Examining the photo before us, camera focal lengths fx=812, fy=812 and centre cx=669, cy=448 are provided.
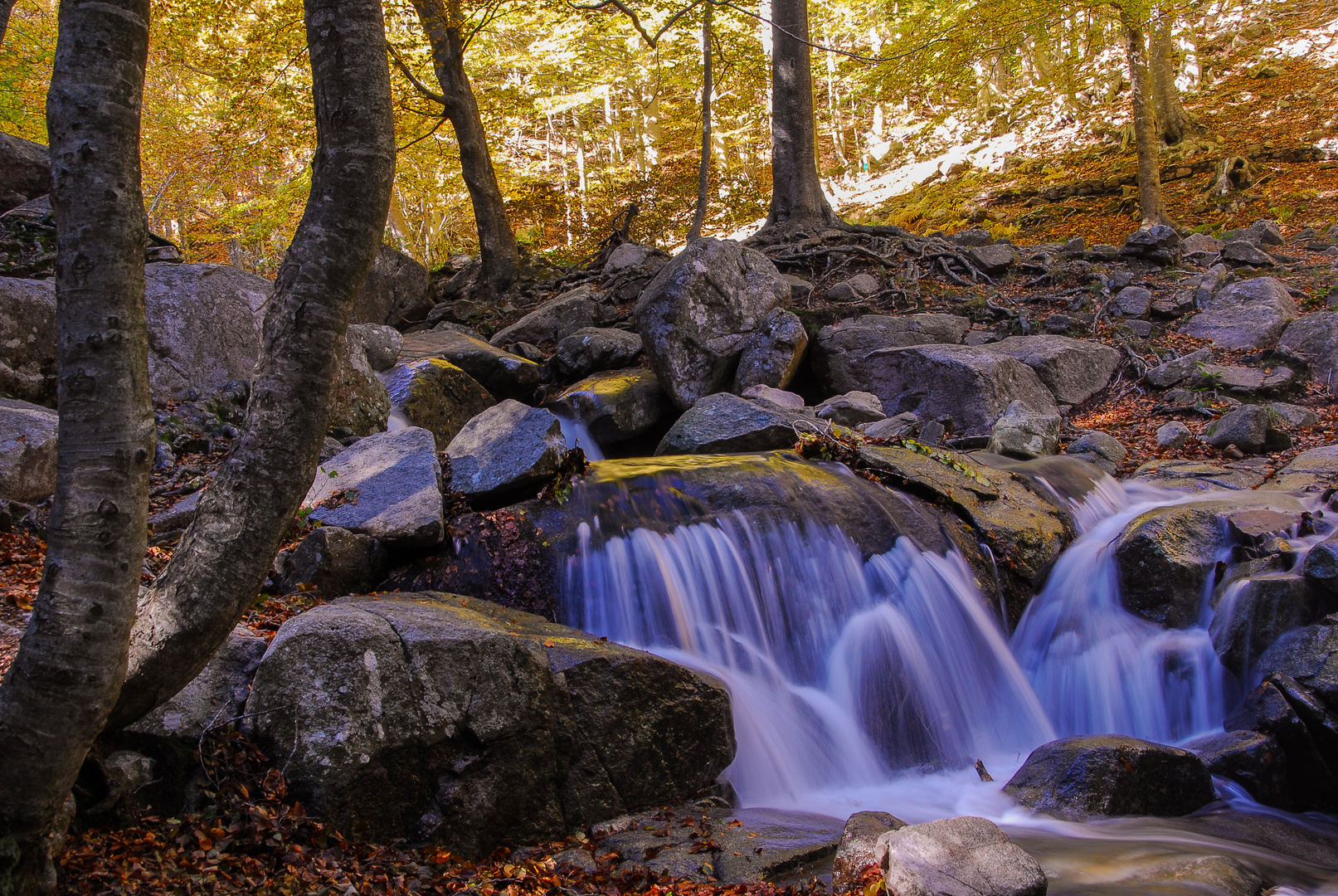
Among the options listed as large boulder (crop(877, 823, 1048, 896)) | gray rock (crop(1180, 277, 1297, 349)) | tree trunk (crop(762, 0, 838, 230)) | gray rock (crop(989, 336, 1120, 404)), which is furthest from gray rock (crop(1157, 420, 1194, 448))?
tree trunk (crop(762, 0, 838, 230))

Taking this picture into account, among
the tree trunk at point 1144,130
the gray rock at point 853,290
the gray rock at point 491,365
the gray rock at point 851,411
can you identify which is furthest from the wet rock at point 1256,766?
the tree trunk at point 1144,130

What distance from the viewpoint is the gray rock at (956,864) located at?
2930 mm

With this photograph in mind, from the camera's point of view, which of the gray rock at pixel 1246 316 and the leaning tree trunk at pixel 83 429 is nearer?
the leaning tree trunk at pixel 83 429

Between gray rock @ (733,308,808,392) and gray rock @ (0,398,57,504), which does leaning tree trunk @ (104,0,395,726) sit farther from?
gray rock @ (733,308,808,392)

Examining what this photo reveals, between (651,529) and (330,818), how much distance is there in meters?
3.36

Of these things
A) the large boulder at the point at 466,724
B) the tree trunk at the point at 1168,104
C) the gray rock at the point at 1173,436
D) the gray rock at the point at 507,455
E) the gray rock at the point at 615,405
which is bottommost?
the large boulder at the point at 466,724

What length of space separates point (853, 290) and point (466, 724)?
9673 millimetres

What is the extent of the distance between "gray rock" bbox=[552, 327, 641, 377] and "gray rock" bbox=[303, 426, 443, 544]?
4442 mm

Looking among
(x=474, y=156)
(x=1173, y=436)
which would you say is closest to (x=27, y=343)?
(x=474, y=156)

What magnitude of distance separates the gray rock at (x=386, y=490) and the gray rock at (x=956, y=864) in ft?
12.4

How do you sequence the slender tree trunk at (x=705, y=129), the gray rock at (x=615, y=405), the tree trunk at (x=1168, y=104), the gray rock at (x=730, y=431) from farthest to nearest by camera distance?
the tree trunk at (x=1168, y=104) → the slender tree trunk at (x=705, y=129) → the gray rock at (x=615, y=405) → the gray rock at (x=730, y=431)

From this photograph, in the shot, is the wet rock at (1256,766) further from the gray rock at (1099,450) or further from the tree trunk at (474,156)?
the tree trunk at (474,156)

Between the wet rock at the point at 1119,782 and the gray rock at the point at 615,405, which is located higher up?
the gray rock at the point at 615,405

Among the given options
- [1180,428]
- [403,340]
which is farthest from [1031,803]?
[403,340]
